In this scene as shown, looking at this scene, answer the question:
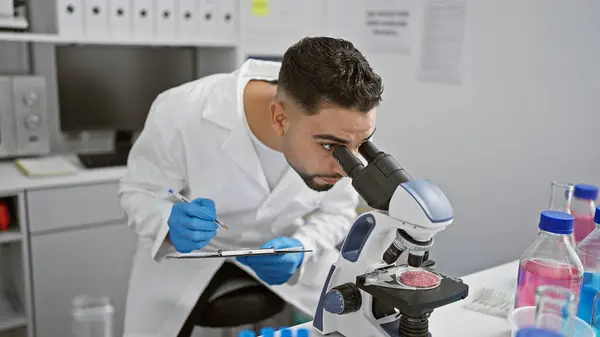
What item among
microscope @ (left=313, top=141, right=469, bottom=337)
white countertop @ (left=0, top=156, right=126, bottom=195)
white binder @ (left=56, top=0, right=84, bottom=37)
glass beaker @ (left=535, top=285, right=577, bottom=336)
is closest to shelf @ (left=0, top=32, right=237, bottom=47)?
white binder @ (left=56, top=0, right=84, bottom=37)

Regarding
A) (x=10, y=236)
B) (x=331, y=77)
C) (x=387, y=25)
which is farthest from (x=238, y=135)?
(x=387, y=25)

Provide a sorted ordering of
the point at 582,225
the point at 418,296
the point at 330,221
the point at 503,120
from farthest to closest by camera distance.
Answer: the point at 503,120 → the point at 330,221 → the point at 582,225 → the point at 418,296

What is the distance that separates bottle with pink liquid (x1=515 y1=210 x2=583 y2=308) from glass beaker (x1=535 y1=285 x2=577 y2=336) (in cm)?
9

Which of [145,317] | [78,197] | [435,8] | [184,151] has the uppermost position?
[435,8]

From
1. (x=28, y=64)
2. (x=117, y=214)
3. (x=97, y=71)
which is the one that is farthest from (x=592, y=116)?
(x=28, y=64)

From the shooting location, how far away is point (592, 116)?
178cm

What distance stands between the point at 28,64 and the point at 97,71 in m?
0.29

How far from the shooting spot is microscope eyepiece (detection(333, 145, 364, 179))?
1.03 m

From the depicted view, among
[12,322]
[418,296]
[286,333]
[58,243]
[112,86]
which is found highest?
[112,86]

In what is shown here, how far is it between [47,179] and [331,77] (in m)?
1.40

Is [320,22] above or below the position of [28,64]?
above

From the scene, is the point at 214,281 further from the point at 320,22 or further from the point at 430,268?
the point at 320,22

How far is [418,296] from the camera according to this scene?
89 cm

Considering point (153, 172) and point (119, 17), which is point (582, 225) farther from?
point (119, 17)
